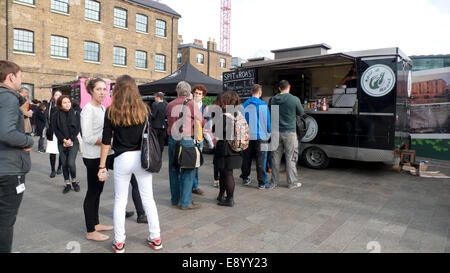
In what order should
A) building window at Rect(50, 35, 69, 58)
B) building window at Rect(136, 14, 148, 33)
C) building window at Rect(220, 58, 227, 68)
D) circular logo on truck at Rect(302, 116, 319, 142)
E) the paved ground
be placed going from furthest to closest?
building window at Rect(220, 58, 227, 68) → building window at Rect(136, 14, 148, 33) → building window at Rect(50, 35, 69, 58) → circular logo on truck at Rect(302, 116, 319, 142) → the paved ground

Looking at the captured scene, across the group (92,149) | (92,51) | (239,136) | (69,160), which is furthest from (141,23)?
(92,149)

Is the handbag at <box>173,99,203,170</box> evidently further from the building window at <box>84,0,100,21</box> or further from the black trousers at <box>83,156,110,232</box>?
the building window at <box>84,0,100,21</box>

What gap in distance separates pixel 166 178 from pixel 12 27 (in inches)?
724

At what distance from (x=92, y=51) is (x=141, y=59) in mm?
4363

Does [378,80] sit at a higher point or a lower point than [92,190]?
higher

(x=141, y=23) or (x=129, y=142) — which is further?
(x=141, y=23)

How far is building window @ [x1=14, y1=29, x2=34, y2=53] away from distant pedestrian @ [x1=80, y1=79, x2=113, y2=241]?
1971 cm

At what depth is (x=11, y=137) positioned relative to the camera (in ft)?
7.85

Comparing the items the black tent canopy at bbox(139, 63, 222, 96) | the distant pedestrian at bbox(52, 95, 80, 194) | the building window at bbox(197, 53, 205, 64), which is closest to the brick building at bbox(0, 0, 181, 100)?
the building window at bbox(197, 53, 205, 64)

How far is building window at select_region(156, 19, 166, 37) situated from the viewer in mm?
26672

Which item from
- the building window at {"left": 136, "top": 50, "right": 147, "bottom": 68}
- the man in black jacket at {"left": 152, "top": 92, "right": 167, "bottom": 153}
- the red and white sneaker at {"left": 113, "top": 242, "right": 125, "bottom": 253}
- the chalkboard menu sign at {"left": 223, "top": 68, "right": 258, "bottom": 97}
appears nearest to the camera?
the red and white sneaker at {"left": 113, "top": 242, "right": 125, "bottom": 253}

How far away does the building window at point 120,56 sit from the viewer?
23747 millimetres

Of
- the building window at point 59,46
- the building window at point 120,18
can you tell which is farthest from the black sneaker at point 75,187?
the building window at point 120,18

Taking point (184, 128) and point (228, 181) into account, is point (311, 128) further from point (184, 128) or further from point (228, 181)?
point (184, 128)
